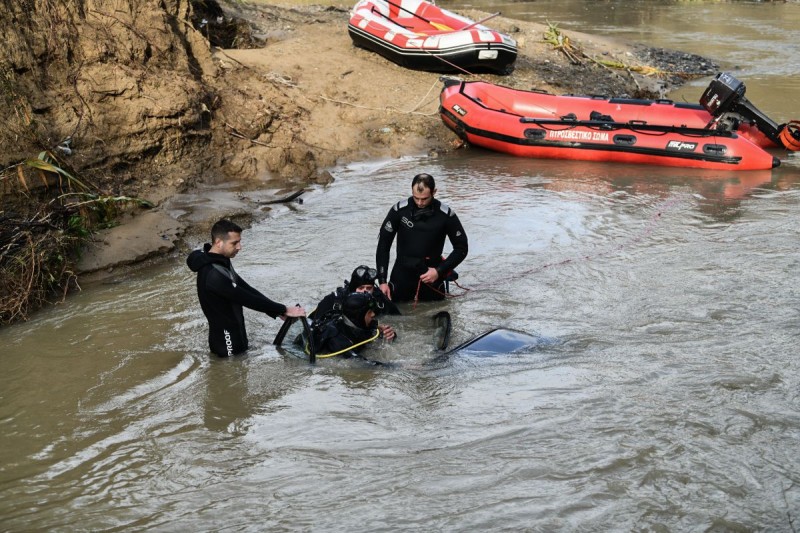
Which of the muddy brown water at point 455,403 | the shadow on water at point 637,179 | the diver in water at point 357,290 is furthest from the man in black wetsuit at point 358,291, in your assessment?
the shadow on water at point 637,179

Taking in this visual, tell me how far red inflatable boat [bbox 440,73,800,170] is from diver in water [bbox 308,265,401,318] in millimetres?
7007

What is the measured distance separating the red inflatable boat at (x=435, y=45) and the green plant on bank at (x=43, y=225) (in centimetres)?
703

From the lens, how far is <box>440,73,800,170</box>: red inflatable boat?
12328 millimetres

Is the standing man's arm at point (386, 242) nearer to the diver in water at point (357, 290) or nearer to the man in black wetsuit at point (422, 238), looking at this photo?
the man in black wetsuit at point (422, 238)

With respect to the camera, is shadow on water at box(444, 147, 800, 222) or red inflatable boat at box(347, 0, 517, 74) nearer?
shadow on water at box(444, 147, 800, 222)

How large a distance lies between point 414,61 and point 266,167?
4.89 meters

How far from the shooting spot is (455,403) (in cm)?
571

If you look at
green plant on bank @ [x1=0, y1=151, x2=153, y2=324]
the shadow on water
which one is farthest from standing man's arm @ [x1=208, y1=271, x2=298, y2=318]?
the shadow on water

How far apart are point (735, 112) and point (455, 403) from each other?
888 centimetres

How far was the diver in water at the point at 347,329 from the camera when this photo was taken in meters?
6.20

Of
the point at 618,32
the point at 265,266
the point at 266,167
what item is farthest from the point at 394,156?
the point at 618,32

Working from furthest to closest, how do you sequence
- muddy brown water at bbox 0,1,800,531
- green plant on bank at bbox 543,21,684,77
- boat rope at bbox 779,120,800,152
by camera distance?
green plant on bank at bbox 543,21,684,77 → boat rope at bbox 779,120,800,152 → muddy brown water at bbox 0,1,800,531

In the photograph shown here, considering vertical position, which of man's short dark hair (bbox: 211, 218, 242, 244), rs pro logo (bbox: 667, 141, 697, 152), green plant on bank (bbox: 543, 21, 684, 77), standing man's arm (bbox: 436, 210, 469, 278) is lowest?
standing man's arm (bbox: 436, 210, 469, 278)

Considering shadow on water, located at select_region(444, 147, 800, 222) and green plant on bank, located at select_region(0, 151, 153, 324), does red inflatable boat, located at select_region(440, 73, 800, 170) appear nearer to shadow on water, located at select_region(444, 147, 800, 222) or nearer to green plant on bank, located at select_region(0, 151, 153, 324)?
shadow on water, located at select_region(444, 147, 800, 222)
